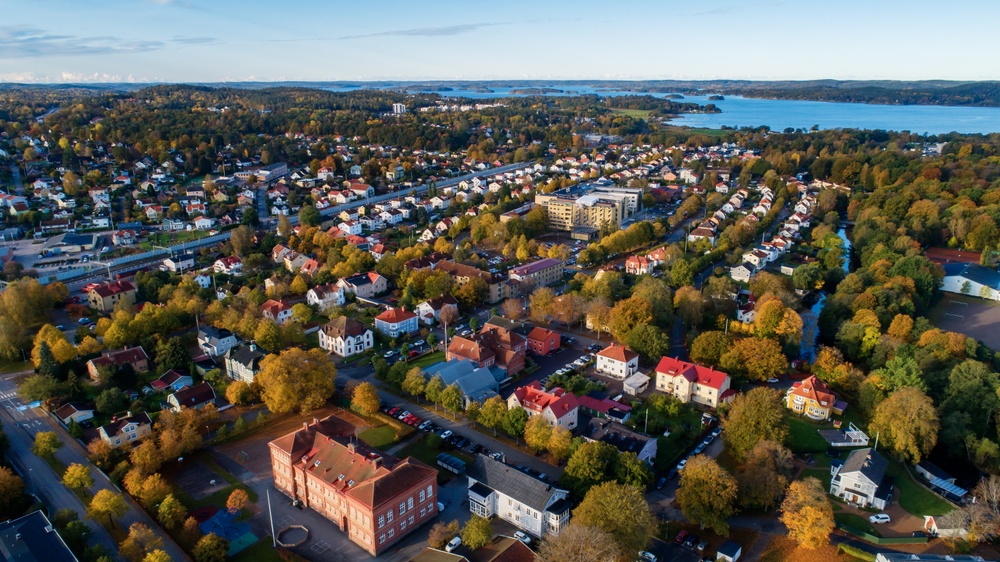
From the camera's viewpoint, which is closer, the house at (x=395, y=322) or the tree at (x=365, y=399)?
the tree at (x=365, y=399)

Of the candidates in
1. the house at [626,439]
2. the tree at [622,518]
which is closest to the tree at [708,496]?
the tree at [622,518]

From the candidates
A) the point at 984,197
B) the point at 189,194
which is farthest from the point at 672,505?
the point at 189,194

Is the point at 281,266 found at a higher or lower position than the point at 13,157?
lower

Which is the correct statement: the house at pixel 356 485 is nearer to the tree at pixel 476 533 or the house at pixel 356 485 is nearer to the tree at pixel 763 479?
the tree at pixel 476 533

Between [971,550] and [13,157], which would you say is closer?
[971,550]

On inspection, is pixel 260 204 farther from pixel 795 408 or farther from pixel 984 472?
pixel 984 472

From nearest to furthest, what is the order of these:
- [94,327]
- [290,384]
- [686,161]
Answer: [290,384]
[94,327]
[686,161]

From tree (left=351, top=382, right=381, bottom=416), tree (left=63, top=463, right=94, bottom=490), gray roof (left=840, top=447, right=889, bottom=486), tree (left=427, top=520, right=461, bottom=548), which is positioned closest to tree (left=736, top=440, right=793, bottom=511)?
gray roof (left=840, top=447, right=889, bottom=486)
